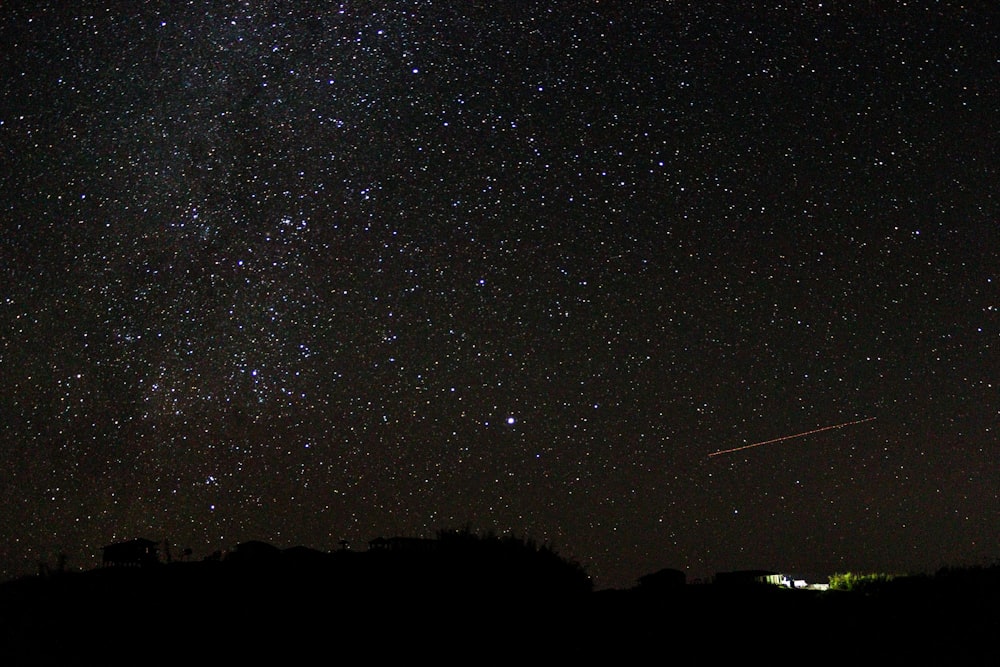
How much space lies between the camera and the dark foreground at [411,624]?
6.95 meters

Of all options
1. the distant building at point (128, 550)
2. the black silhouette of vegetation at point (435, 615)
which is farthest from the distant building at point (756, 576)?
the distant building at point (128, 550)

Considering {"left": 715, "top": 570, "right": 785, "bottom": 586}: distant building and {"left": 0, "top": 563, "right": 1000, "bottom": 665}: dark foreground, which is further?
{"left": 715, "top": 570, "right": 785, "bottom": 586}: distant building

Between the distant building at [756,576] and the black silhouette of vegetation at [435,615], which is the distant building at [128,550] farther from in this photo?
the distant building at [756,576]

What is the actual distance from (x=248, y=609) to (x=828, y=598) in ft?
28.6

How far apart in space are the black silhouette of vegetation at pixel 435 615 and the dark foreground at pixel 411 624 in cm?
2

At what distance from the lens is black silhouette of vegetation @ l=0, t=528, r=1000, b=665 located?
277 inches

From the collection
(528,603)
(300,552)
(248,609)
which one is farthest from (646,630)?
(300,552)

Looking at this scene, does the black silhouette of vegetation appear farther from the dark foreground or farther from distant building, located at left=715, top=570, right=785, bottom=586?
distant building, located at left=715, top=570, right=785, bottom=586

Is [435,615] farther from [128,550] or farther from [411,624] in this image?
[128,550]

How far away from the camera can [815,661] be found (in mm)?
8172

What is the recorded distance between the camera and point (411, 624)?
7547mm

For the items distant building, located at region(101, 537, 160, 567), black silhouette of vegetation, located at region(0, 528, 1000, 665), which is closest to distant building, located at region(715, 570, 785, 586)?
black silhouette of vegetation, located at region(0, 528, 1000, 665)

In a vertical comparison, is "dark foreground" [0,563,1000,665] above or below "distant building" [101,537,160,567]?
below

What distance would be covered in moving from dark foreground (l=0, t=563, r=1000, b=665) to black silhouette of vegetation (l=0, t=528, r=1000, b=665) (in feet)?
0.07
